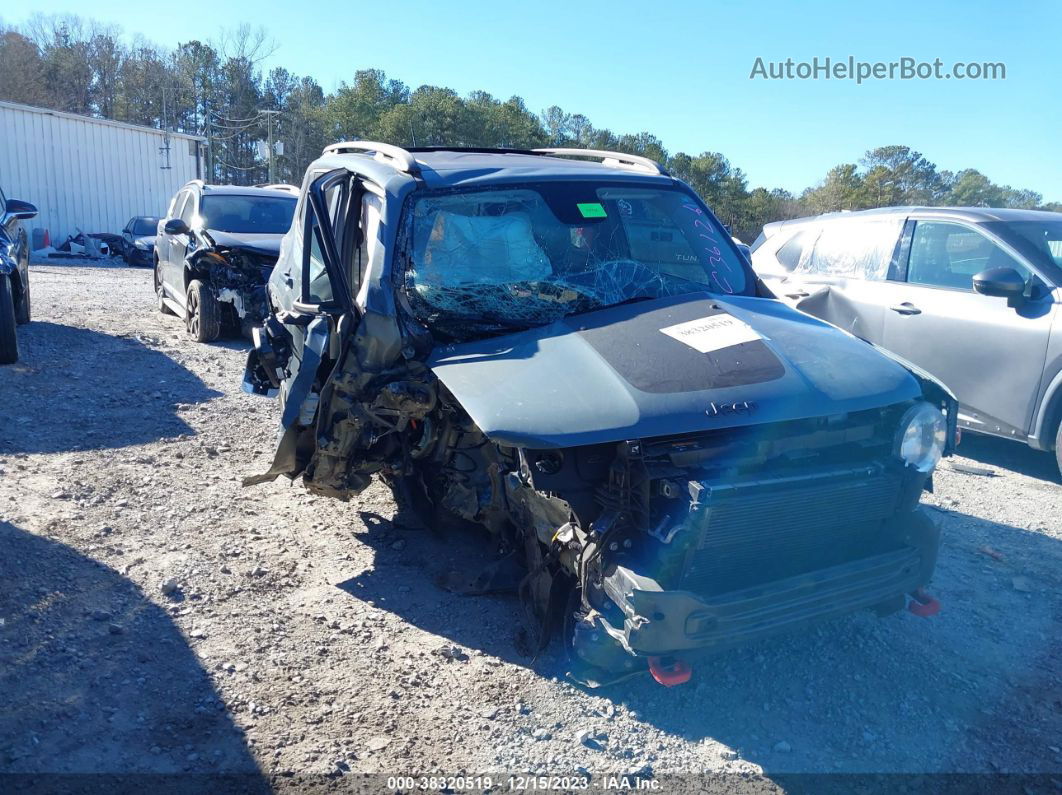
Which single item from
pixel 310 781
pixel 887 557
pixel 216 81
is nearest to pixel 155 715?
pixel 310 781

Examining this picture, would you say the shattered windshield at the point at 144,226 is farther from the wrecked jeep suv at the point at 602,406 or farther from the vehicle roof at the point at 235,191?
the wrecked jeep suv at the point at 602,406

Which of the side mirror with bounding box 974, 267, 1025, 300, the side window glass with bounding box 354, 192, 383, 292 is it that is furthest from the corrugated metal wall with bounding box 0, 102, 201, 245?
the side mirror with bounding box 974, 267, 1025, 300

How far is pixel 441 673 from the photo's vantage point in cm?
340

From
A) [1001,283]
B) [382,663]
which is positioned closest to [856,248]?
[1001,283]

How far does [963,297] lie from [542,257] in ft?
12.8

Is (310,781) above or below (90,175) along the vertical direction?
below

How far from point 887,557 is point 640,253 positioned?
6.35ft

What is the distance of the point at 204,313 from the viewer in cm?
980

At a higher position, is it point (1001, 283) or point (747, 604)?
point (1001, 283)

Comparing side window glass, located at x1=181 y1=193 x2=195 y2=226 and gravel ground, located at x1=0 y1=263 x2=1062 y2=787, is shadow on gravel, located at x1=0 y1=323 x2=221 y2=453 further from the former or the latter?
side window glass, located at x1=181 y1=193 x2=195 y2=226

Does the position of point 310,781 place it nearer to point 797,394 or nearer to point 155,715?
point 155,715

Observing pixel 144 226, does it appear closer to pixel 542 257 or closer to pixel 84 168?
pixel 84 168

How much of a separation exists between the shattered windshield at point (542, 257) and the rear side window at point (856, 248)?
3142 millimetres

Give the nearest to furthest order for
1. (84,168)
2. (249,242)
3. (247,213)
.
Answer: (249,242), (247,213), (84,168)
